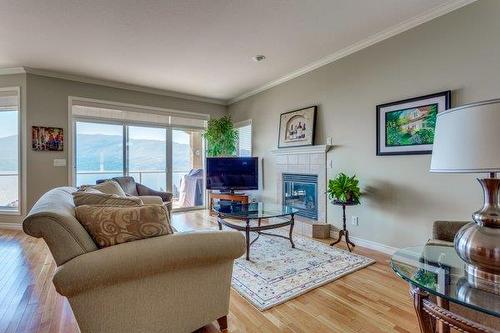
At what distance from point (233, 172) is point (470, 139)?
421 centimetres

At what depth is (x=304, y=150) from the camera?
4.11 metres

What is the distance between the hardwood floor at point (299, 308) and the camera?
1.71 metres

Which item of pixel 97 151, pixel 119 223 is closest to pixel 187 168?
pixel 97 151

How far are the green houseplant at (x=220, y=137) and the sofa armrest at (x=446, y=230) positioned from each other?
4217 millimetres

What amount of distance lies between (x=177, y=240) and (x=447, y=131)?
1.44 m

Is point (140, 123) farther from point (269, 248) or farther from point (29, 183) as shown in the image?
point (269, 248)

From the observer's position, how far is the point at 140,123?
524 cm

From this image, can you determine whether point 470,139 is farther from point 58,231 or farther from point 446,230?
point 58,231

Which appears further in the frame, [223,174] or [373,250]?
[223,174]

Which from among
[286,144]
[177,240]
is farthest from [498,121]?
[286,144]

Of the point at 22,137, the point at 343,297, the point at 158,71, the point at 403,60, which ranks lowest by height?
the point at 343,297

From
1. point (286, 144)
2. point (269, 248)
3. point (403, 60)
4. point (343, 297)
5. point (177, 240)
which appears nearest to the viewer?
point (177, 240)

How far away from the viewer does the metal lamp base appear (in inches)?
42.5

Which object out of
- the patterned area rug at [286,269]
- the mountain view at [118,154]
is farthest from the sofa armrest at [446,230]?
the mountain view at [118,154]
